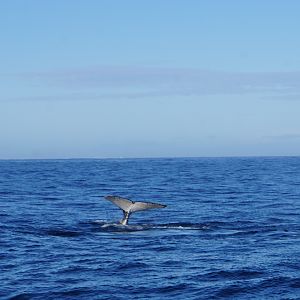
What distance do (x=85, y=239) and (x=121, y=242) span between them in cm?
147

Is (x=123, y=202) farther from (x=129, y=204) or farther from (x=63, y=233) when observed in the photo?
(x=63, y=233)

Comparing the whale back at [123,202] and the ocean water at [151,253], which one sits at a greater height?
the whale back at [123,202]

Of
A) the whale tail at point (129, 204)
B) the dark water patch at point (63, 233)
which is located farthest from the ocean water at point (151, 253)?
the whale tail at point (129, 204)

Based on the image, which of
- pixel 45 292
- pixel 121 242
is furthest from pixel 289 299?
pixel 121 242

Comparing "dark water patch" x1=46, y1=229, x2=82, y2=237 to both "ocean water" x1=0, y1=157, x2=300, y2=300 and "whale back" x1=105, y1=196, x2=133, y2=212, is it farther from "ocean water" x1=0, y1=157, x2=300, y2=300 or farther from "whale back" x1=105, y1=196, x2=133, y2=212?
"whale back" x1=105, y1=196, x2=133, y2=212

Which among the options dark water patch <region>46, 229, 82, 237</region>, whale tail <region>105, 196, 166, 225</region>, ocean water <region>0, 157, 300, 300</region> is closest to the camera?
ocean water <region>0, 157, 300, 300</region>

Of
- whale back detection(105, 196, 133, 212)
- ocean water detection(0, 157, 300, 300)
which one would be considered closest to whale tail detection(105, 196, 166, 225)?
whale back detection(105, 196, 133, 212)

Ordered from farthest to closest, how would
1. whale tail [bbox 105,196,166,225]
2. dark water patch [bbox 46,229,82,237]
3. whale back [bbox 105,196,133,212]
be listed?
whale back [bbox 105,196,133,212]
whale tail [bbox 105,196,166,225]
dark water patch [bbox 46,229,82,237]

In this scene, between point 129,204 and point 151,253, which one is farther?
point 129,204

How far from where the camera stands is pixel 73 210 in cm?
3469

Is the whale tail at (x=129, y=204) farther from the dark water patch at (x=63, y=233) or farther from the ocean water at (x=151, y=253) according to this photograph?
the dark water patch at (x=63, y=233)

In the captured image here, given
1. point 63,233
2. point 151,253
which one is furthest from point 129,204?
point 151,253

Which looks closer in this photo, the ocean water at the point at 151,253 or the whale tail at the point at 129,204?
the ocean water at the point at 151,253

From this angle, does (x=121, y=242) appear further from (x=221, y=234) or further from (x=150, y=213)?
(x=150, y=213)
